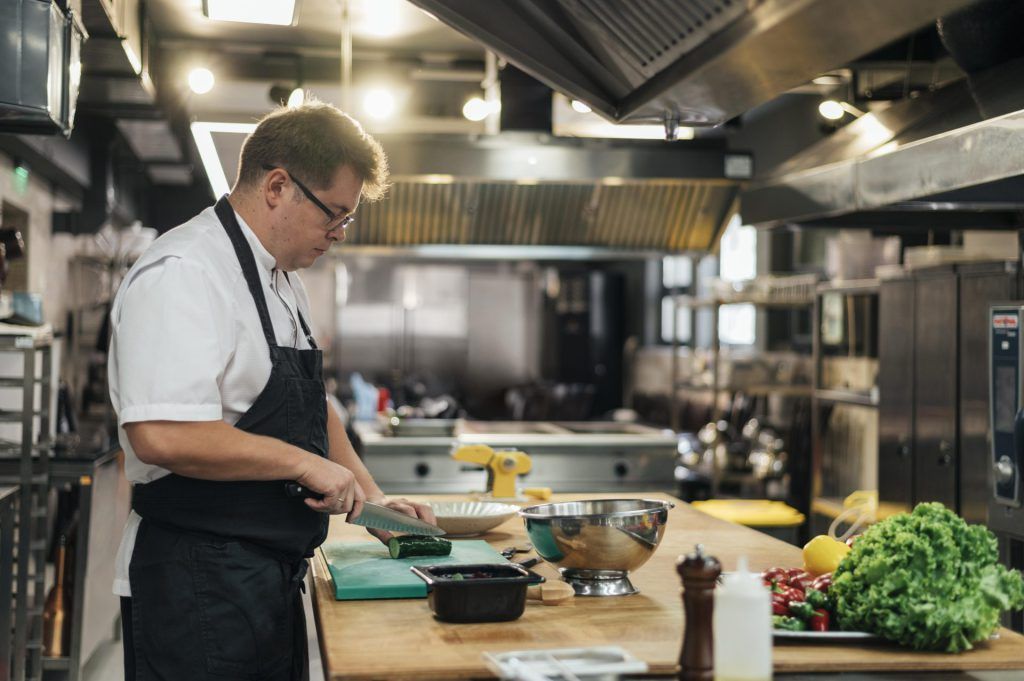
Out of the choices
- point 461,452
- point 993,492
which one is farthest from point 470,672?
point 993,492

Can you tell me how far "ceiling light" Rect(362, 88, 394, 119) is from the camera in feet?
17.8

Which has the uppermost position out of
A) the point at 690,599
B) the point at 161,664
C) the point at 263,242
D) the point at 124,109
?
the point at 124,109

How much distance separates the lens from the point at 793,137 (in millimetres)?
9430

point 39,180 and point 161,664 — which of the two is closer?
point 161,664

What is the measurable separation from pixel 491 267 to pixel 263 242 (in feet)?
38.6

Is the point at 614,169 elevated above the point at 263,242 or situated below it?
above

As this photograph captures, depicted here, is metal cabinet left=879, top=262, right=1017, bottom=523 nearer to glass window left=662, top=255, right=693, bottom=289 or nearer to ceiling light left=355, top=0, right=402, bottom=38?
ceiling light left=355, top=0, right=402, bottom=38

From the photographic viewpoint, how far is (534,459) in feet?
17.7

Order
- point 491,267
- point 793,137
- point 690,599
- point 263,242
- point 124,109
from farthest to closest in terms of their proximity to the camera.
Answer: point 491,267, point 793,137, point 124,109, point 263,242, point 690,599

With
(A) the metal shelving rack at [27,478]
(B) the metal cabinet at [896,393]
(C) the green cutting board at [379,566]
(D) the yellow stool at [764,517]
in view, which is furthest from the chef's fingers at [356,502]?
(B) the metal cabinet at [896,393]

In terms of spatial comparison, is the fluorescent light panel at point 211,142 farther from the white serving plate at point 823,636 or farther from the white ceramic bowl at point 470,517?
the white serving plate at point 823,636

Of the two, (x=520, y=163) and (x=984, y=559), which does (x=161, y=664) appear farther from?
(x=520, y=163)

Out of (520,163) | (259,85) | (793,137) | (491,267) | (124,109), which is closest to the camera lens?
(520,163)

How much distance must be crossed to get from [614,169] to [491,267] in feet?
28.2
